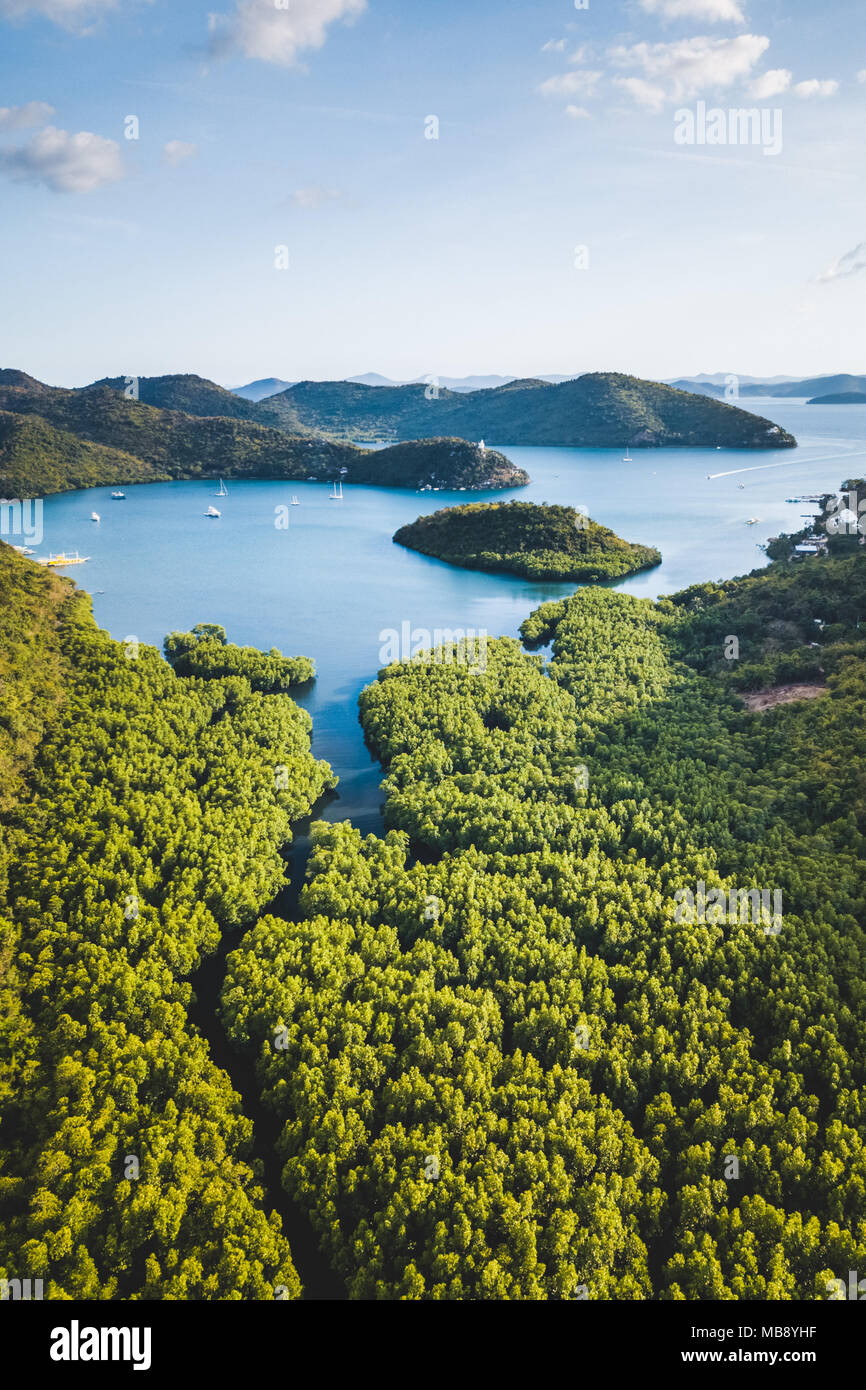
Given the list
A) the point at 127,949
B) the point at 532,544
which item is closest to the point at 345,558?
the point at 532,544

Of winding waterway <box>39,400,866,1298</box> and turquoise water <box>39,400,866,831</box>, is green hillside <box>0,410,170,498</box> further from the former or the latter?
winding waterway <box>39,400,866,1298</box>

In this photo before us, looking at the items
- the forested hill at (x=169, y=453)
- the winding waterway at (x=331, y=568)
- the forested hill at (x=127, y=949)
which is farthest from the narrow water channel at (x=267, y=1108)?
the forested hill at (x=169, y=453)

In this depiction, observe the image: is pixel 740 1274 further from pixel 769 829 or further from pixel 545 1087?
pixel 769 829

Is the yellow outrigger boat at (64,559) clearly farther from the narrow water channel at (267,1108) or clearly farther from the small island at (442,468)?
the small island at (442,468)

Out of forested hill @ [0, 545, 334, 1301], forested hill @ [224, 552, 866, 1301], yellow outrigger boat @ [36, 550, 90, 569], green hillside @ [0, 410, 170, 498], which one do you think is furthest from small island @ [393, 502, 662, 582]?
green hillside @ [0, 410, 170, 498]

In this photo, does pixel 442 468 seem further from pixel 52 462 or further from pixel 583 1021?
pixel 583 1021
